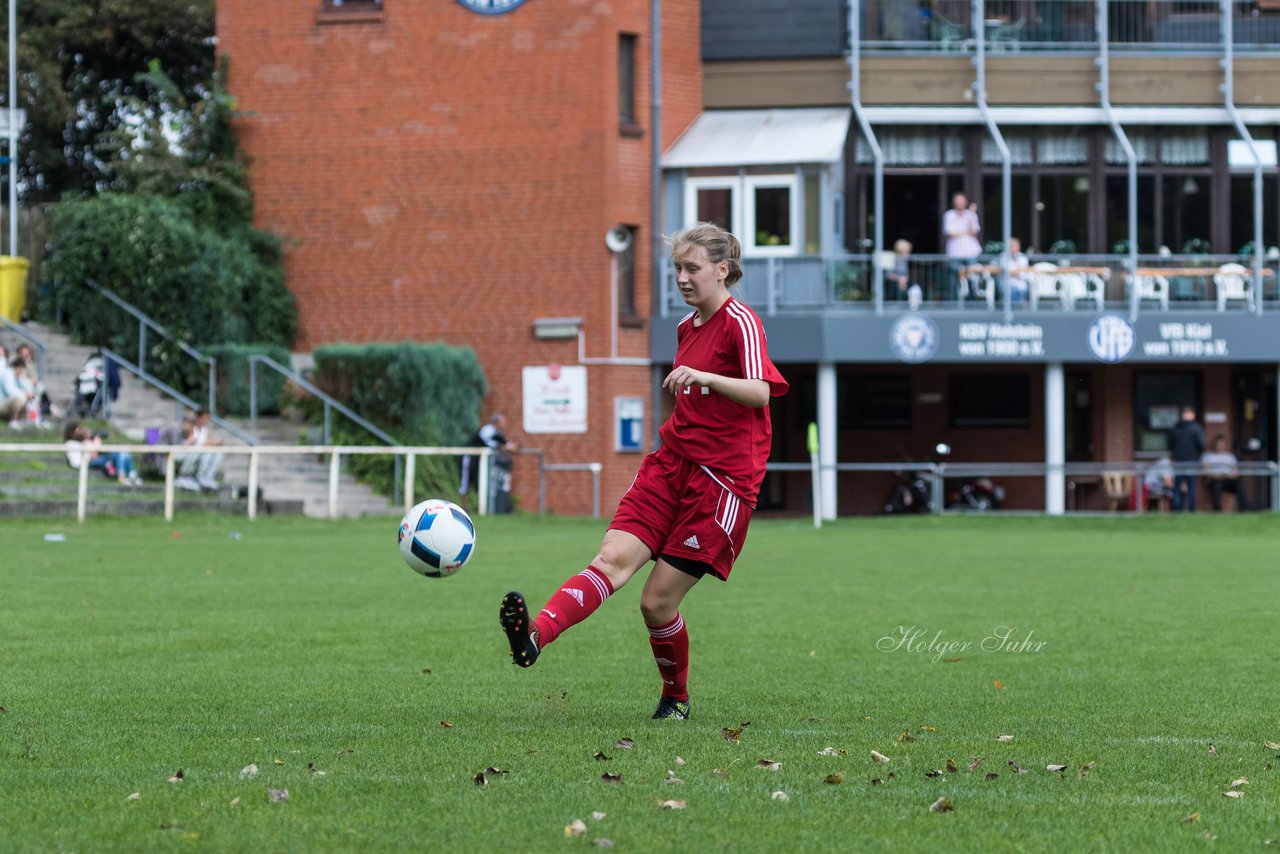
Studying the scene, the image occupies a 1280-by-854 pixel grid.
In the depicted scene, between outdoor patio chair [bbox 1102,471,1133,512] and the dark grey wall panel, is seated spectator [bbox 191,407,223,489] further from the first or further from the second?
outdoor patio chair [bbox 1102,471,1133,512]

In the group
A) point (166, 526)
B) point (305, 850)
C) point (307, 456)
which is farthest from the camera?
point (307, 456)

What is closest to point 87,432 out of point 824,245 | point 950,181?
point 824,245

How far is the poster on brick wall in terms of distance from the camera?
36094 mm

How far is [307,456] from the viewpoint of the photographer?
31734mm

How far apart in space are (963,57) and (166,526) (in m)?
19.4

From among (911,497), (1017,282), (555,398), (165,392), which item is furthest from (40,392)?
(1017,282)

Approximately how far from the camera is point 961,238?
3656cm

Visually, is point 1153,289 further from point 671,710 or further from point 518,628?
point 518,628

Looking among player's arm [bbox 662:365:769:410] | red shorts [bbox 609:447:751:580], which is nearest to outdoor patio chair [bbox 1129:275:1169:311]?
red shorts [bbox 609:447:751:580]

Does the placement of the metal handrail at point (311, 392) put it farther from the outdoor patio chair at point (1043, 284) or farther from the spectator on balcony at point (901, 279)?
the outdoor patio chair at point (1043, 284)

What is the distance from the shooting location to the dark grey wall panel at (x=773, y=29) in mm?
37844

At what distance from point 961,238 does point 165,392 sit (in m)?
14.9

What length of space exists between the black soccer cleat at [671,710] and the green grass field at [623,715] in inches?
3.5

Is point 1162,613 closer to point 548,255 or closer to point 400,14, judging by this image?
point 548,255
